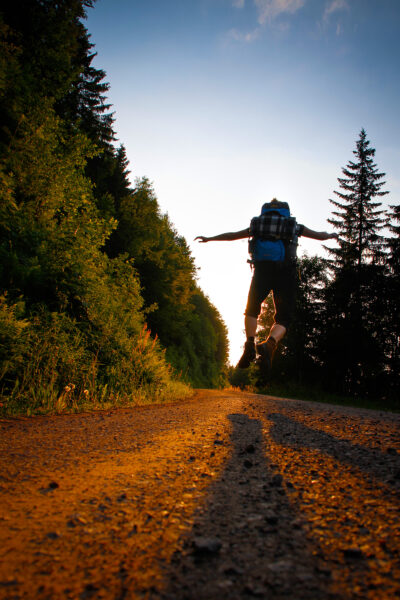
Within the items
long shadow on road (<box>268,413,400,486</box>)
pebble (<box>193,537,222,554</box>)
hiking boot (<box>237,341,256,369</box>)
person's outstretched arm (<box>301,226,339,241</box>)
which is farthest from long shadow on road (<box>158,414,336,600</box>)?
person's outstretched arm (<box>301,226,339,241</box>)

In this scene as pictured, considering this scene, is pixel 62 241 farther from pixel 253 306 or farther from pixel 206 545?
pixel 206 545

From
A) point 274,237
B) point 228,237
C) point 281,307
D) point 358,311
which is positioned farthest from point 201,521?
point 358,311

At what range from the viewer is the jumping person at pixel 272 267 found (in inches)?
170

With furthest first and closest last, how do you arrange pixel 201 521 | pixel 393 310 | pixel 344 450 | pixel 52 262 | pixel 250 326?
pixel 393 310
pixel 52 262
pixel 250 326
pixel 344 450
pixel 201 521

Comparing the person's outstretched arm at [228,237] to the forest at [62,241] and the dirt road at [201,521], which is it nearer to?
the forest at [62,241]

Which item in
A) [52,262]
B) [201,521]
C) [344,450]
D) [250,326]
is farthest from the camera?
[52,262]

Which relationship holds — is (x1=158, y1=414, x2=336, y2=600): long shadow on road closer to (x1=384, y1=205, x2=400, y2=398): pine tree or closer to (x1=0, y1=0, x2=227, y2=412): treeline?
(x1=0, y1=0, x2=227, y2=412): treeline

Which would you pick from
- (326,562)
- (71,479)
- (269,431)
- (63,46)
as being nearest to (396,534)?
(326,562)

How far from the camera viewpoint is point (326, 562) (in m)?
0.91

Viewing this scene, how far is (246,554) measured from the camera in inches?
37.5

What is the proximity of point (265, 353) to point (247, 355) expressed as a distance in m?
0.31

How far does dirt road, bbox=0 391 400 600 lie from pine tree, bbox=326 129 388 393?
918 inches

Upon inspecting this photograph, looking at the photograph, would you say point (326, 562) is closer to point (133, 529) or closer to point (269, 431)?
point (133, 529)

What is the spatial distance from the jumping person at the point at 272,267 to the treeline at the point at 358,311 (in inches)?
738
